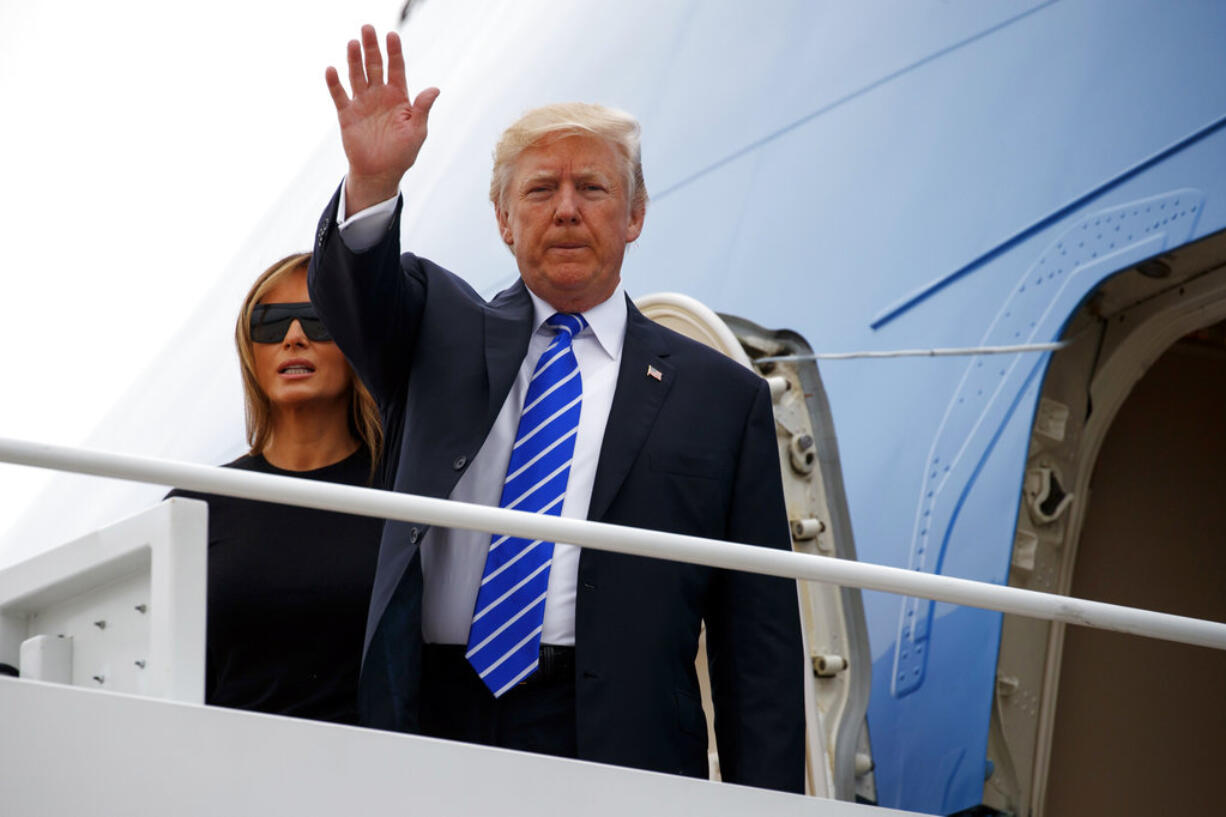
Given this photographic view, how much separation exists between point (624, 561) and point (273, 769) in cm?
75

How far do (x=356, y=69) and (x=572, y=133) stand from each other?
1.39 ft

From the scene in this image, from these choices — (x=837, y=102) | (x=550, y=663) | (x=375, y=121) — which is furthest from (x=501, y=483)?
(x=837, y=102)

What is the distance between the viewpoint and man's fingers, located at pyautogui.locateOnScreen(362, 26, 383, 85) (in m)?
2.66

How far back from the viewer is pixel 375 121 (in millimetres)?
2652

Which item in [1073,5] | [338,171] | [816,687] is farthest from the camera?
[338,171]

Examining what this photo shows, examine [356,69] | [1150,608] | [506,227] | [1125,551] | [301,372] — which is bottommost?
[1150,608]

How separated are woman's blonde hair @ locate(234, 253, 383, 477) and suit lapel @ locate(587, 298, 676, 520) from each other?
711mm

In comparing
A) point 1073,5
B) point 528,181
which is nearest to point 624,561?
point 528,181

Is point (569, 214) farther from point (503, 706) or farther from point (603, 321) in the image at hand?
point (503, 706)

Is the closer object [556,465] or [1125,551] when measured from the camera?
[556,465]

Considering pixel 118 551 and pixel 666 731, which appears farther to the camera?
pixel 666 731

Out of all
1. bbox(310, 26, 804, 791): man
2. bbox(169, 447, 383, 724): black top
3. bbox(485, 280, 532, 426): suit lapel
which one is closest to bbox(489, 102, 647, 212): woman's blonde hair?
bbox(310, 26, 804, 791): man

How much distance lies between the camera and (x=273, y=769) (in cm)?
218

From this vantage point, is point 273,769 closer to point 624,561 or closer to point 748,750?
point 624,561
